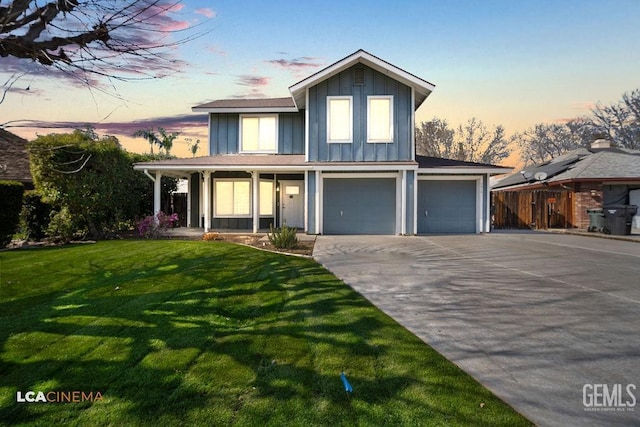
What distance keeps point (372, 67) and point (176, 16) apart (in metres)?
12.0

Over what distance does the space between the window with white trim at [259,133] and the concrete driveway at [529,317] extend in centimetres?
900

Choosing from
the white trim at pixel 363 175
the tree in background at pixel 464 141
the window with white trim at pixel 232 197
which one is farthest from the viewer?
the tree in background at pixel 464 141

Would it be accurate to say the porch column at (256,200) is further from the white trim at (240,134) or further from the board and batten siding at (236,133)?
the board and batten siding at (236,133)

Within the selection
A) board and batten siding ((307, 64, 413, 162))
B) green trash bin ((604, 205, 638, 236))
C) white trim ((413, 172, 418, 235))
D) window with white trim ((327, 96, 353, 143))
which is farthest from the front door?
green trash bin ((604, 205, 638, 236))

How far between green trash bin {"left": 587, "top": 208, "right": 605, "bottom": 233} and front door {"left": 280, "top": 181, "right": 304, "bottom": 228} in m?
14.3

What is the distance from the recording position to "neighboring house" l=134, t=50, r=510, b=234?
15.2 meters

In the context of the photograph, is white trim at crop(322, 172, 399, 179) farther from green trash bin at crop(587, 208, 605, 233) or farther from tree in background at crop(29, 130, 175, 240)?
green trash bin at crop(587, 208, 605, 233)

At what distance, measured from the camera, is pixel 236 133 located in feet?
58.7

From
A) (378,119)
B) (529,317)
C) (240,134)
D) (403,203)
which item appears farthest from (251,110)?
(529,317)

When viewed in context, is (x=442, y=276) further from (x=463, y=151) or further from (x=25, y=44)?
(x=463, y=151)

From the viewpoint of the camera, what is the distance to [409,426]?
8.61 ft

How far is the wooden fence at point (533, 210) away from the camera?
65.2ft

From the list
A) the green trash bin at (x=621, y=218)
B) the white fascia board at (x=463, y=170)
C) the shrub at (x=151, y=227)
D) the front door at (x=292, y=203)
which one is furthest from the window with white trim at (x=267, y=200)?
the green trash bin at (x=621, y=218)

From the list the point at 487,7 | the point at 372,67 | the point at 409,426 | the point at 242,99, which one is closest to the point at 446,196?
the point at 372,67
